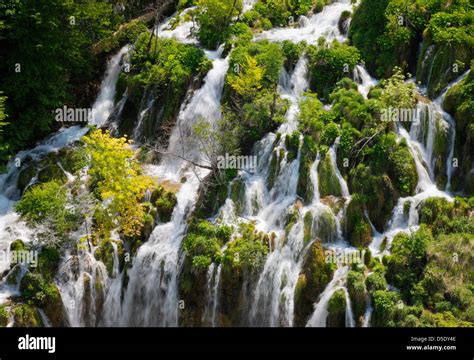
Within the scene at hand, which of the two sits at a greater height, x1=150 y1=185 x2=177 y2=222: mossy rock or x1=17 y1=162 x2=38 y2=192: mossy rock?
x1=17 y1=162 x2=38 y2=192: mossy rock

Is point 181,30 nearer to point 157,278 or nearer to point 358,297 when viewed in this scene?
point 157,278

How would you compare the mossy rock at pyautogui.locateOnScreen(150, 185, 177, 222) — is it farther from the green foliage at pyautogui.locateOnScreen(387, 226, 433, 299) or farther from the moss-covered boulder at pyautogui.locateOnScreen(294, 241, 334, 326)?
the green foliage at pyautogui.locateOnScreen(387, 226, 433, 299)

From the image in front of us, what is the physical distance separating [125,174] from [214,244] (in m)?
4.72

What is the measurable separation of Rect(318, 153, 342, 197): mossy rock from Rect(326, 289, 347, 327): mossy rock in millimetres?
4843

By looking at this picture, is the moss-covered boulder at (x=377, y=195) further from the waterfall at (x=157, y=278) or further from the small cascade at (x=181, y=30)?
the small cascade at (x=181, y=30)

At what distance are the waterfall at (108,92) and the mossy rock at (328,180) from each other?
1337 centimetres

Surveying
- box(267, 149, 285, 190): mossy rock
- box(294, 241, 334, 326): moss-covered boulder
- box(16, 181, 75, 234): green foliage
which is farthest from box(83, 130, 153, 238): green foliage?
box(294, 241, 334, 326): moss-covered boulder

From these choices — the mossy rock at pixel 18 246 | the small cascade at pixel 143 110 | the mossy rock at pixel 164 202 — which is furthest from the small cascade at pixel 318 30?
the mossy rock at pixel 18 246

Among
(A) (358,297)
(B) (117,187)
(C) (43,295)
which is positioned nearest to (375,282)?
(A) (358,297)

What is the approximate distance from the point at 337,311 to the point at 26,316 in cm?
1158

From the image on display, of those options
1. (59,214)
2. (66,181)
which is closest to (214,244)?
(59,214)

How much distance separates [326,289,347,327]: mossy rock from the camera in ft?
71.7

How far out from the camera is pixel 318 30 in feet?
109

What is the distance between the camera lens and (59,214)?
2650 centimetres
